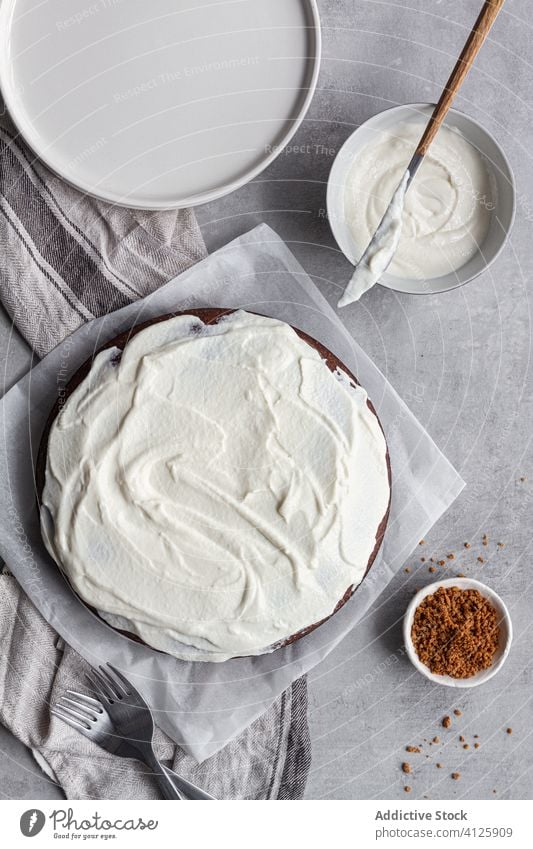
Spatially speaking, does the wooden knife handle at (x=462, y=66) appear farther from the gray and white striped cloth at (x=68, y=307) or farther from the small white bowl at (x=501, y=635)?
the small white bowl at (x=501, y=635)

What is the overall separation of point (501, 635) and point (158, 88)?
2.84 ft

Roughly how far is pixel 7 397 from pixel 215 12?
576 mm

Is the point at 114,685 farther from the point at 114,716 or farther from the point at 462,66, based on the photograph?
the point at 462,66

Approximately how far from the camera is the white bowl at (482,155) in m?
0.92

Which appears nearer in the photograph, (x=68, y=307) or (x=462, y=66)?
(x=462, y=66)

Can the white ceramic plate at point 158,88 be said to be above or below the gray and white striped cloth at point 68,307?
above

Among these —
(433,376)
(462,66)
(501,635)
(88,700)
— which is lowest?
(501,635)

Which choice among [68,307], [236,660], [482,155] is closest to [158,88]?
[68,307]

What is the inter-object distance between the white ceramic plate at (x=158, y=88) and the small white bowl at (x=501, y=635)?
60 cm

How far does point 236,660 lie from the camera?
38.4 inches

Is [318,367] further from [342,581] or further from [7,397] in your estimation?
[7,397]

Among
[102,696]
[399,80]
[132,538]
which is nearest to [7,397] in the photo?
[132,538]

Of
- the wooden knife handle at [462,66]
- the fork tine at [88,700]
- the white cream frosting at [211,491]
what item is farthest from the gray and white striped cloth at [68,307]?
the wooden knife handle at [462,66]
